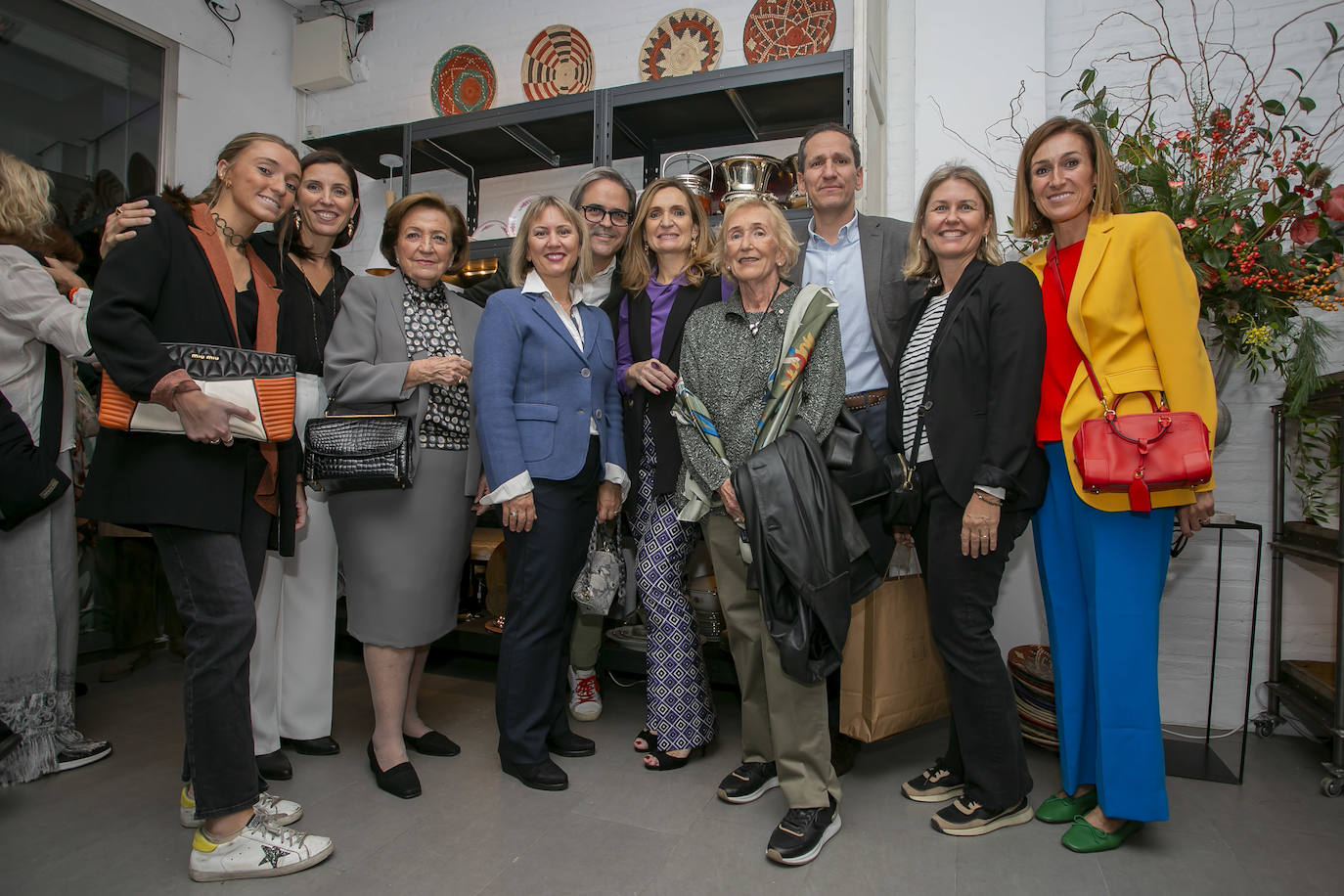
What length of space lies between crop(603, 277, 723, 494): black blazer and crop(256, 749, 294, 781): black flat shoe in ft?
4.44

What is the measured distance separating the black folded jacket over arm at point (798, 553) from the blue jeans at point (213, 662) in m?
1.22

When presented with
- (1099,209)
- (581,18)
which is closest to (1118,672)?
(1099,209)

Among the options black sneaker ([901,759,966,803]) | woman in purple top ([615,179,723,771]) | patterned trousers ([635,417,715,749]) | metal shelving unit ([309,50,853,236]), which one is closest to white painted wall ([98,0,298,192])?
metal shelving unit ([309,50,853,236])

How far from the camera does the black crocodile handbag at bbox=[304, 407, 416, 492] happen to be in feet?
6.73

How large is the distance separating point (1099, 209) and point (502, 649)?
2.05 meters

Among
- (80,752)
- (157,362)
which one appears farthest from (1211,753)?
(80,752)

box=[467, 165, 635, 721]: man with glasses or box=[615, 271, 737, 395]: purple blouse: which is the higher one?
box=[467, 165, 635, 721]: man with glasses

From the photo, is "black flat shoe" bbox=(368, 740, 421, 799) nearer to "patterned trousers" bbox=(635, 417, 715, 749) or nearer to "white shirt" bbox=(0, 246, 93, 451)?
"patterned trousers" bbox=(635, 417, 715, 749)

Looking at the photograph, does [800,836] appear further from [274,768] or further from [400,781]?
[274,768]

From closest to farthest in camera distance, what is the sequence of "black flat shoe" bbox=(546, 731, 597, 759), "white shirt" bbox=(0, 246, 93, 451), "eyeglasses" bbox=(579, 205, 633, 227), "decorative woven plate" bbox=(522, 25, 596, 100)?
1. "white shirt" bbox=(0, 246, 93, 451)
2. "black flat shoe" bbox=(546, 731, 597, 759)
3. "eyeglasses" bbox=(579, 205, 633, 227)
4. "decorative woven plate" bbox=(522, 25, 596, 100)

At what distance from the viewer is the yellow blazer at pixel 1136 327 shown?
1.81 metres

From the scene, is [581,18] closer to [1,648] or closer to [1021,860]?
[1,648]

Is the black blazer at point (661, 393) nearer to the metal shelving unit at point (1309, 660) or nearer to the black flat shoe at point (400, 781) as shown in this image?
the black flat shoe at point (400, 781)

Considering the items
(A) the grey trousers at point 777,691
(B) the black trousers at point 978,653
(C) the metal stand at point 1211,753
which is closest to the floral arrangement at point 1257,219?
(C) the metal stand at point 1211,753
